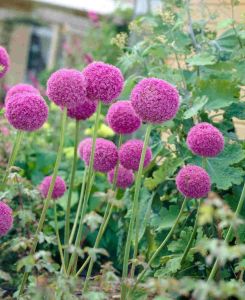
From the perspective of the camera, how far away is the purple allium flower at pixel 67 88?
187 centimetres

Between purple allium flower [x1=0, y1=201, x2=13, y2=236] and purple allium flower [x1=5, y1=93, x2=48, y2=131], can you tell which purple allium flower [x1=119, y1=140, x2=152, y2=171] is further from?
purple allium flower [x1=0, y1=201, x2=13, y2=236]

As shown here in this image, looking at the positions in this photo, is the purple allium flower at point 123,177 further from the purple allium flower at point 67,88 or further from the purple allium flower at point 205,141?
the purple allium flower at point 67,88

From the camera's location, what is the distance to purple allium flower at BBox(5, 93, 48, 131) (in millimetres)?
1905

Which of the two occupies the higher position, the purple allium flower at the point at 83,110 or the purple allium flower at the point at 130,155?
the purple allium flower at the point at 83,110

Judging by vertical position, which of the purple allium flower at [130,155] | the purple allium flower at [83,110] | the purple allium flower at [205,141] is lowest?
the purple allium flower at [130,155]

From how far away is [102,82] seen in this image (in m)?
1.91

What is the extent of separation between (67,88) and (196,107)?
67 centimetres

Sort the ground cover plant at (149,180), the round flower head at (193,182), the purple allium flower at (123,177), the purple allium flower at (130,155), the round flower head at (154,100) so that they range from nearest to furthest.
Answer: the ground cover plant at (149,180) < the round flower head at (154,100) < the round flower head at (193,182) < the purple allium flower at (130,155) < the purple allium flower at (123,177)

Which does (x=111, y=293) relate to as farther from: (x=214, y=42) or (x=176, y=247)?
(x=214, y=42)

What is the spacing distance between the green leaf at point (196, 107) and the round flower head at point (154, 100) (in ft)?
1.60

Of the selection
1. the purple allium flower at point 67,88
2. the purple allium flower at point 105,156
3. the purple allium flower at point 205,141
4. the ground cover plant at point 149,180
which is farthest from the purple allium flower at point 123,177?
the purple allium flower at point 67,88

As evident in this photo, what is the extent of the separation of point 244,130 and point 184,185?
5.79ft

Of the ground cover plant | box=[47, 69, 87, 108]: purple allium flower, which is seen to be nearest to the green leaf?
the ground cover plant

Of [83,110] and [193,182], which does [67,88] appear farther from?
[193,182]
